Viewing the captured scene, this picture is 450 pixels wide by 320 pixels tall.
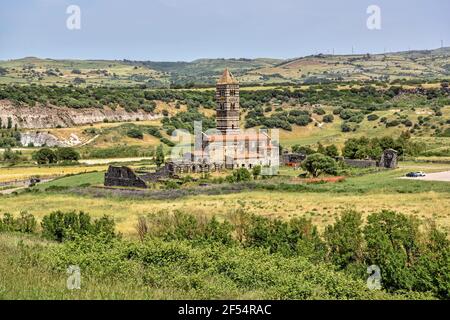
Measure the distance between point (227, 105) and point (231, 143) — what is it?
19.5ft

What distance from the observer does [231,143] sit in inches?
2625

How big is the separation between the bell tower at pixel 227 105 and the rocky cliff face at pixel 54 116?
42.8 meters

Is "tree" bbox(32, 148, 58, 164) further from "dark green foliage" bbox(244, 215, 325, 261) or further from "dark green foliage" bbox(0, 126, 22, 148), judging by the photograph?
"dark green foliage" bbox(244, 215, 325, 261)

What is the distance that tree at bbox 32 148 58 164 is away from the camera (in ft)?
244

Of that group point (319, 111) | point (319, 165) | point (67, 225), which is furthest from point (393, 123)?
point (67, 225)

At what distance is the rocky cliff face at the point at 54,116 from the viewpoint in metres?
103

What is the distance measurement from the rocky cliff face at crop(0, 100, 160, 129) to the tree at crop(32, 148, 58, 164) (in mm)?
29729

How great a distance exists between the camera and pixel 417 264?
19.6 m

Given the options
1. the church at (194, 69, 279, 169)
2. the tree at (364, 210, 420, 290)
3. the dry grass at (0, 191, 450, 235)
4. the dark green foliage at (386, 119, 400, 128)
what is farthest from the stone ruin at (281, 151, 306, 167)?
the tree at (364, 210, 420, 290)

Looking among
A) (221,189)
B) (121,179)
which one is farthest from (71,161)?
(221,189)

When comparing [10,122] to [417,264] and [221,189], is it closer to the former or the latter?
[221,189]

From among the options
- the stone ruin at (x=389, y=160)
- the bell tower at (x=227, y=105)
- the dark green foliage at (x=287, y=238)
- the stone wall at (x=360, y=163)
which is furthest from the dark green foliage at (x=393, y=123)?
the dark green foliage at (x=287, y=238)

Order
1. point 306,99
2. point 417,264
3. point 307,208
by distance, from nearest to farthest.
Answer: point 417,264 < point 307,208 < point 306,99
